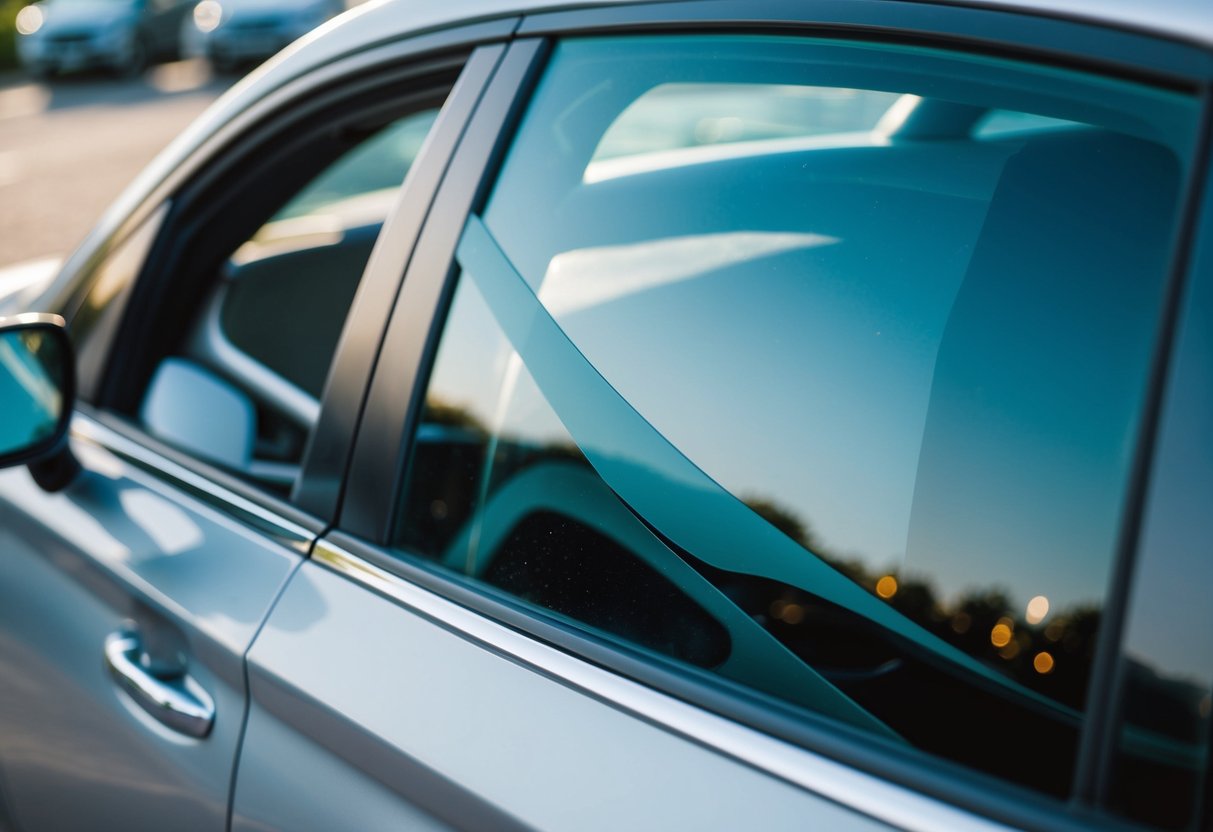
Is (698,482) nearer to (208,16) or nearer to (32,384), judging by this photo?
(32,384)

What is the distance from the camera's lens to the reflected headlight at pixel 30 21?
1577cm

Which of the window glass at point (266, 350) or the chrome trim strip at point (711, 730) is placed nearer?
the chrome trim strip at point (711, 730)

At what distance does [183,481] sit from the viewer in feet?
5.34

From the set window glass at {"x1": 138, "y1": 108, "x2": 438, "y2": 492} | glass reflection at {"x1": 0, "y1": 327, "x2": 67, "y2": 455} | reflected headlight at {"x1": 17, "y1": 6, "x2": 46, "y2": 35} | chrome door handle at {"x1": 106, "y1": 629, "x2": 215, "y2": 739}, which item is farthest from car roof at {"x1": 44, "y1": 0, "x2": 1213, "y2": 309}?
reflected headlight at {"x1": 17, "y1": 6, "x2": 46, "y2": 35}

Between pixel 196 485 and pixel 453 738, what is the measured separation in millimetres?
707

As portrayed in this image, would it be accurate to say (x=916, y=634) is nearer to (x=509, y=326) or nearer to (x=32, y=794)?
(x=509, y=326)

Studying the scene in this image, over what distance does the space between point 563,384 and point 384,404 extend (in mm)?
248

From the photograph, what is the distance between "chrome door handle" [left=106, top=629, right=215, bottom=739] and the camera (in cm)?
137

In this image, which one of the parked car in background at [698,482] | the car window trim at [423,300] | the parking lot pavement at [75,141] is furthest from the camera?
the parking lot pavement at [75,141]

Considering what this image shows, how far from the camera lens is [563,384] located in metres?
1.25

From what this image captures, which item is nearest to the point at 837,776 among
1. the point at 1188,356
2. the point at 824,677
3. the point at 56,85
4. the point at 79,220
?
the point at 824,677

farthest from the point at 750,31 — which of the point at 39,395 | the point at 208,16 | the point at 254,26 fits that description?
the point at 208,16

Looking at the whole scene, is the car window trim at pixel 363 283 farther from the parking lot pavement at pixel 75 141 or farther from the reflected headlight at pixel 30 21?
the reflected headlight at pixel 30 21

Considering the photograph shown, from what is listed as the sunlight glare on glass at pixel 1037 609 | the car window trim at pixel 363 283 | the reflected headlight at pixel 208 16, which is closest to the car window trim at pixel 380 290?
the car window trim at pixel 363 283
